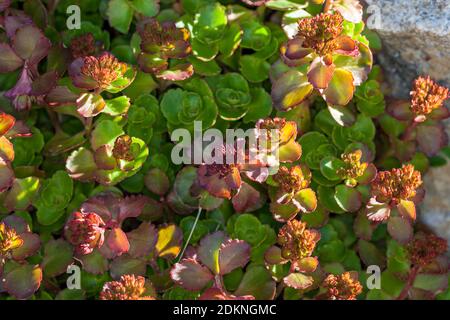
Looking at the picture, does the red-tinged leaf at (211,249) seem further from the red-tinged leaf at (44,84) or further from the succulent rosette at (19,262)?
the red-tinged leaf at (44,84)

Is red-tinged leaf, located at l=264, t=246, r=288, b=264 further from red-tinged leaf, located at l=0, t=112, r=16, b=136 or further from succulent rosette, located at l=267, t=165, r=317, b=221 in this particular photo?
red-tinged leaf, located at l=0, t=112, r=16, b=136

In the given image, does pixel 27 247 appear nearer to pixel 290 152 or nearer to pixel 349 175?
pixel 290 152

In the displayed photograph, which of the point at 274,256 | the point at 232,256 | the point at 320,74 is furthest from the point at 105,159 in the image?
the point at 320,74

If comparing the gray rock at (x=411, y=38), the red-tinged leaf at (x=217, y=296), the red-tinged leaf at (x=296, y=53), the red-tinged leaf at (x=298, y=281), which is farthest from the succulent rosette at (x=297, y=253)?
the gray rock at (x=411, y=38)

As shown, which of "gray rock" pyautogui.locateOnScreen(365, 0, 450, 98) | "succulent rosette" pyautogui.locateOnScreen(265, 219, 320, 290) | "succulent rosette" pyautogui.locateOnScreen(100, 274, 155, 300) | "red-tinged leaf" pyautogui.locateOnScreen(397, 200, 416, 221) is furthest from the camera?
"gray rock" pyautogui.locateOnScreen(365, 0, 450, 98)

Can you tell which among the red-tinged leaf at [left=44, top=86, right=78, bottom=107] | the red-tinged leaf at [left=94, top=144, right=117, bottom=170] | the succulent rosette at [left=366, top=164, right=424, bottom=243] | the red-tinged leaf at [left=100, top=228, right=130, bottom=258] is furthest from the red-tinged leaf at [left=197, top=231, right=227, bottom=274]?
the red-tinged leaf at [left=44, top=86, right=78, bottom=107]
